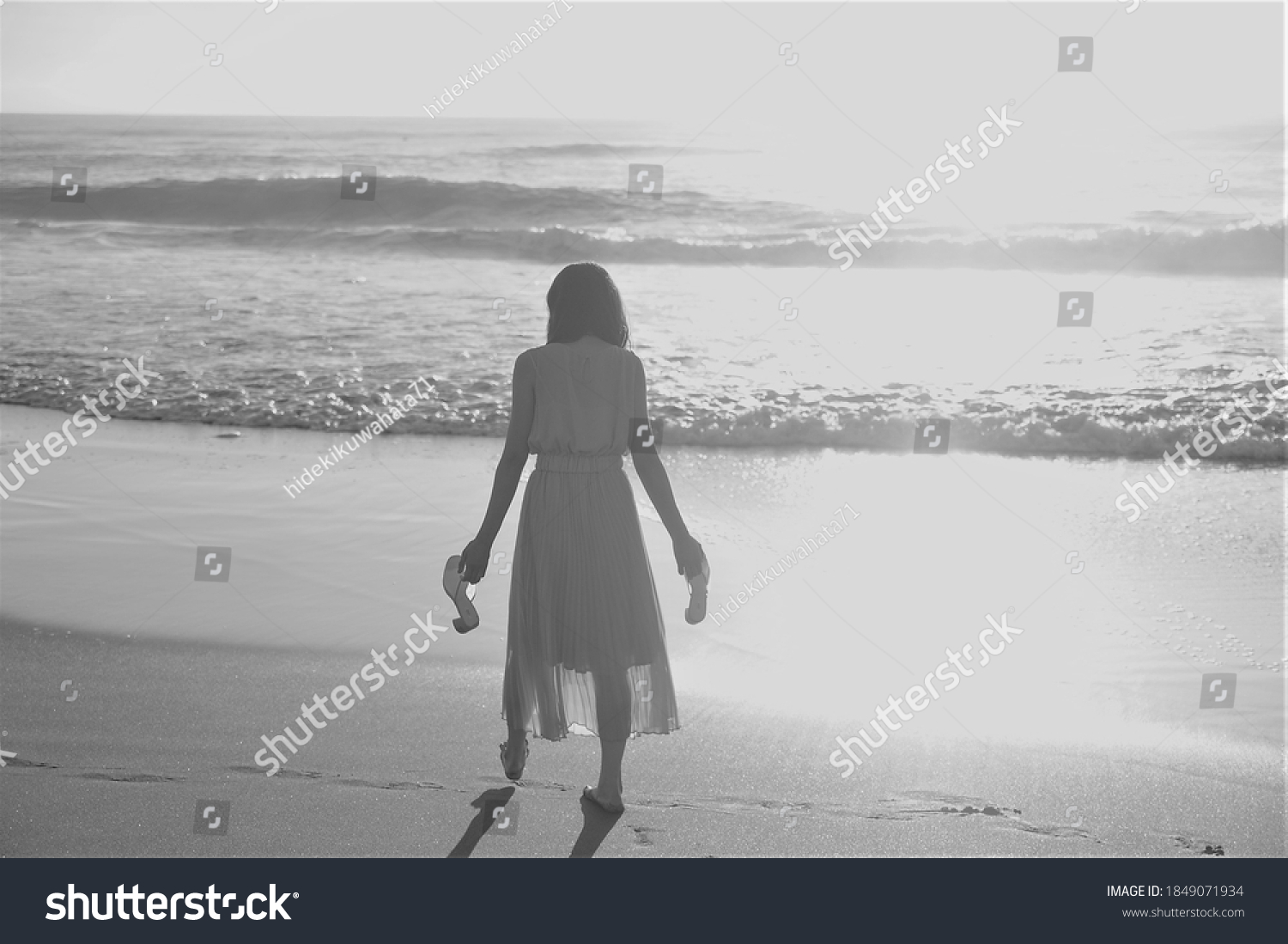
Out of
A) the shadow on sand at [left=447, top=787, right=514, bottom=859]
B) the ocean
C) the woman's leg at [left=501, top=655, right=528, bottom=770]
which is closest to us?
the shadow on sand at [left=447, top=787, right=514, bottom=859]

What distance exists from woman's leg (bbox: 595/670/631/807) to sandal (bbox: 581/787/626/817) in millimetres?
11

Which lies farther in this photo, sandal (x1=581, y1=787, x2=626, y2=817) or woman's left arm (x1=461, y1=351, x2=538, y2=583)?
sandal (x1=581, y1=787, x2=626, y2=817)

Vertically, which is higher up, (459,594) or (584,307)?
(584,307)

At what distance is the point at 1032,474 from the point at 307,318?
7516 mm

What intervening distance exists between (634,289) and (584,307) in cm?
1104

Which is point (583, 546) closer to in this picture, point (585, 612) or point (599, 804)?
point (585, 612)

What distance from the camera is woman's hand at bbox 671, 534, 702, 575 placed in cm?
282

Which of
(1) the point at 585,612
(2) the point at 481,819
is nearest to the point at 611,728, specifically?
(1) the point at 585,612

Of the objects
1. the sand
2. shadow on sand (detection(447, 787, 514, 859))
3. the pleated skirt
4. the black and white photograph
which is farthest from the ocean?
shadow on sand (detection(447, 787, 514, 859))

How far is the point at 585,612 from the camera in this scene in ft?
9.53

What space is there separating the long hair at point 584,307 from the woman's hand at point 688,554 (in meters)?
0.57

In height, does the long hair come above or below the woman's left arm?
above

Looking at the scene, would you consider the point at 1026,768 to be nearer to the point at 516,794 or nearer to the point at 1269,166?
the point at 516,794

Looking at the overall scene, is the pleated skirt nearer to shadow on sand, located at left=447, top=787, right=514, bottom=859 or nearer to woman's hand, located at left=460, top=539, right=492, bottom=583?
woman's hand, located at left=460, top=539, right=492, bottom=583
